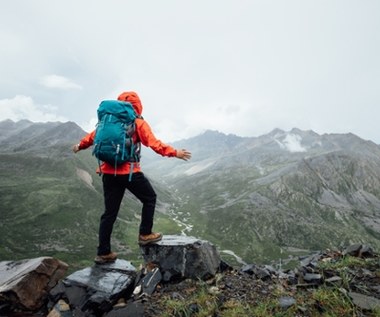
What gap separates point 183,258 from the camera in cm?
1186

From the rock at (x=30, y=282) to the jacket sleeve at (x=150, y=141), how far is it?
5.61 m

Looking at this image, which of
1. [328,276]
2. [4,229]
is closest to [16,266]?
[328,276]

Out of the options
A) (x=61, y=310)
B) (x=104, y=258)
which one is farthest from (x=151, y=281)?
(x=61, y=310)

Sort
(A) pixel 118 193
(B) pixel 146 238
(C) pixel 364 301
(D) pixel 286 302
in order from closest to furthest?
(C) pixel 364 301
(D) pixel 286 302
(A) pixel 118 193
(B) pixel 146 238

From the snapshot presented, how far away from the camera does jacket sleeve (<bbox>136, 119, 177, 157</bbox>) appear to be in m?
10.4

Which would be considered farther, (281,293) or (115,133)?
(115,133)

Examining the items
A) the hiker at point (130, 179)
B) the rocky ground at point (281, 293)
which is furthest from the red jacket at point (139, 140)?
the rocky ground at point (281, 293)

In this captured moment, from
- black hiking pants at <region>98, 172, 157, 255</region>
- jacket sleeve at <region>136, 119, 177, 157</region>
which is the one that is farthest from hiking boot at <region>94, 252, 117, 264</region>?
jacket sleeve at <region>136, 119, 177, 157</region>

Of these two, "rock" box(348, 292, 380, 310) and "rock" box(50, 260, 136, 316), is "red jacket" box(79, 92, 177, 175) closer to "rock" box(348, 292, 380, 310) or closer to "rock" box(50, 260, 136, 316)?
"rock" box(50, 260, 136, 316)

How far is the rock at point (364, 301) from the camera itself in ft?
24.9

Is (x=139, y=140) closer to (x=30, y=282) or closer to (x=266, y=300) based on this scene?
(x=30, y=282)

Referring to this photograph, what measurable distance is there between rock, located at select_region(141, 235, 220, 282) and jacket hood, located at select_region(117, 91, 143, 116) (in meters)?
5.06

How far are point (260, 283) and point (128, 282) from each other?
435 cm

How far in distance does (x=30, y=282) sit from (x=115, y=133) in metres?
5.60
